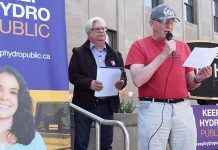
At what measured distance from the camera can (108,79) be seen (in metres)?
4.82

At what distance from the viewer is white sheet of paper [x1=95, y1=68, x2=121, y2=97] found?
4.79m

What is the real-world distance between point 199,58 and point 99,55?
1252 mm

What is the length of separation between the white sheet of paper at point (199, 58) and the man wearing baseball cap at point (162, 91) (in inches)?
2.8

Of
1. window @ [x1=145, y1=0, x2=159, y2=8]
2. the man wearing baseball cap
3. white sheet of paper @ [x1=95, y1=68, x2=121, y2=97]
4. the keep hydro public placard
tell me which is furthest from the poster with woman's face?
window @ [x1=145, y1=0, x2=159, y2=8]

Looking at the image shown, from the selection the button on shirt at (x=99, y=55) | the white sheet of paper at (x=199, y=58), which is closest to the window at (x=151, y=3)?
the button on shirt at (x=99, y=55)

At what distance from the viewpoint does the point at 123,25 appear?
1541 centimetres

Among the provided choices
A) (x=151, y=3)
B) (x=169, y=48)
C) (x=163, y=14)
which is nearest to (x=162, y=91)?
(x=169, y=48)

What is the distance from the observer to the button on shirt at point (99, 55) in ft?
16.5

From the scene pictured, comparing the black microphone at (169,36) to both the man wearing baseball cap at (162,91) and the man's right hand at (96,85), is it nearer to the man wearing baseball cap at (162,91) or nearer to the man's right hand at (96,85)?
the man wearing baseball cap at (162,91)

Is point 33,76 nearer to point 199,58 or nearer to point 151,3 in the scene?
point 199,58

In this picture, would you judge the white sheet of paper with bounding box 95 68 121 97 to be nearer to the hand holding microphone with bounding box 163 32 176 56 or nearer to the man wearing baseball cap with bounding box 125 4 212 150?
the man wearing baseball cap with bounding box 125 4 212 150

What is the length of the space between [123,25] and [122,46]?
760 mm

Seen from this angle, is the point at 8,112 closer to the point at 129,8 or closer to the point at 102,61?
the point at 102,61

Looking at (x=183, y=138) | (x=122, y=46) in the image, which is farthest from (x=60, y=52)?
(x=122, y=46)
